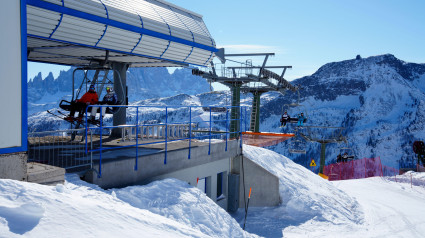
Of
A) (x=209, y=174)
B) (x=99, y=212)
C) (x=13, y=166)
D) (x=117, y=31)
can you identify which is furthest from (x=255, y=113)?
(x=99, y=212)

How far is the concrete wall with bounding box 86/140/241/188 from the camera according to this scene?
27.3 ft

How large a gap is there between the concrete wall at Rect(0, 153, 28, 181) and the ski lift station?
16mm

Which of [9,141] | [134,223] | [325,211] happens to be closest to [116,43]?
[9,141]

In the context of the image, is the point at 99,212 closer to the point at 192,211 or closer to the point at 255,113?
the point at 192,211

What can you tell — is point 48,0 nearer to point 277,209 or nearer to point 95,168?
point 95,168

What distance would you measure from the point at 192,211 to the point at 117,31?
218 inches

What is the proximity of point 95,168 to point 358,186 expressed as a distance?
20617mm

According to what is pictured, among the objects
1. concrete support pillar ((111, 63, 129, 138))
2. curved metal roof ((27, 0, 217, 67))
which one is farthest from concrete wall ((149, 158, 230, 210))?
concrete support pillar ((111, 63, 129, 138))

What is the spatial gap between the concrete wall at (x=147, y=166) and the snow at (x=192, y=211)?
1.63ft

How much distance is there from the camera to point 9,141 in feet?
20.6

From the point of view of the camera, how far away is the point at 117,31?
34.5 feet

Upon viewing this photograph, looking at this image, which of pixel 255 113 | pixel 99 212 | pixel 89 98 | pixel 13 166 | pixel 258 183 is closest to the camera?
pixel 99 212

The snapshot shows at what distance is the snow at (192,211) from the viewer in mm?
4957

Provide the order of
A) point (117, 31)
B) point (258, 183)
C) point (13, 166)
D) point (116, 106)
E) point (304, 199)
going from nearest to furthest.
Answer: point (13, 166) → point (116, 106) → point (117, 31) → point (258, 183) → point (304, 199)
